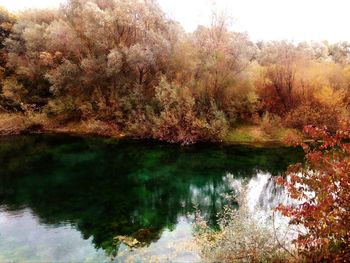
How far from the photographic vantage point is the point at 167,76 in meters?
35.8

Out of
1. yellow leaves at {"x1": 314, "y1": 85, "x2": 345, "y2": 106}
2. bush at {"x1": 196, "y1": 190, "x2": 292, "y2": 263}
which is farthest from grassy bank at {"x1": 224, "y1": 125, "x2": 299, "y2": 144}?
bush at {"x1": 196, "y1": 190, "x2": 292, "y2": 263}

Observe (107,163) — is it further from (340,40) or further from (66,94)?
(340,40)

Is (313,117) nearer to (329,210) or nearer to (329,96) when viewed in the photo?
(329,96)

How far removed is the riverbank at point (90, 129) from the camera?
33344mm

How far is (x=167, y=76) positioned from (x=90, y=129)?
32.8 ft

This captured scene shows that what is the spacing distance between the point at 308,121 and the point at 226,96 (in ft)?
26.6

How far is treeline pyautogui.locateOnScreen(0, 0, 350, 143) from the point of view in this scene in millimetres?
33156

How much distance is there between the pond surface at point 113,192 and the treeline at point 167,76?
13.0ft

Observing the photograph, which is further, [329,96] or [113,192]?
[329,96]

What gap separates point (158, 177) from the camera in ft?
77.4

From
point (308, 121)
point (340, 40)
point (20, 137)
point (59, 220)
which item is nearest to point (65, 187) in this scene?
point (59, 220)

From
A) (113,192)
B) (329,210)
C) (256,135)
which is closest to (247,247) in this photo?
(329,210)

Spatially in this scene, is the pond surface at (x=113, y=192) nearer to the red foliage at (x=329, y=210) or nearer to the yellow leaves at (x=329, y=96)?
the red foliage at (x=329, y=210)

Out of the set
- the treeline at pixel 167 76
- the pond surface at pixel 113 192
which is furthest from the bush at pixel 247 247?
the treeline at pixel 167 76
